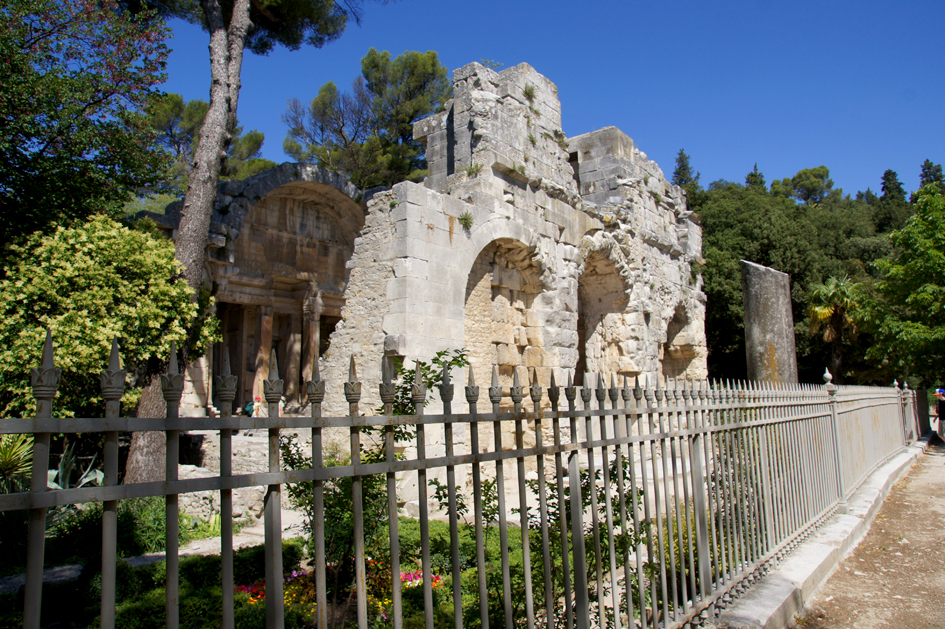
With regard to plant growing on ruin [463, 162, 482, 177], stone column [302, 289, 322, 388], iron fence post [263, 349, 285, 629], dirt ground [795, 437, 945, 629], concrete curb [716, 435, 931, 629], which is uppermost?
plant growing on ruin [463, 162, 482, 177]

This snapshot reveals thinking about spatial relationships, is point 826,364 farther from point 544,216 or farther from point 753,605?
point 753,605

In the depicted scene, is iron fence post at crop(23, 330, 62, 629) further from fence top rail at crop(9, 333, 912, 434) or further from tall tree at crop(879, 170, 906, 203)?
tall tree at crop(879, 170, 906, 203)

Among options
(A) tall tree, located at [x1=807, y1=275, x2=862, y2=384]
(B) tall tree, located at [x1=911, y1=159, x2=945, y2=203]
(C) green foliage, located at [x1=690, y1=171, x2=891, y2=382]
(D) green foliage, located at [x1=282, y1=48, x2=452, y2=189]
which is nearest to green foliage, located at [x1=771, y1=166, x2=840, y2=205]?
(B) tall tree, located at [x1=911, y1=159, x2=945, y2=203]

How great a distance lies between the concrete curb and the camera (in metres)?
3.64

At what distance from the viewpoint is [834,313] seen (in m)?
21.3

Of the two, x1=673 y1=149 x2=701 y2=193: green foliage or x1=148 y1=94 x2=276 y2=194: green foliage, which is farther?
x1=673 y1=149 x2=701 y2=193: green foliage

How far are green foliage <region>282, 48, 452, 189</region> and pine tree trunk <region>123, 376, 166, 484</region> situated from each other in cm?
1426

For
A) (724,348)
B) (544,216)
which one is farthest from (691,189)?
(544,216)

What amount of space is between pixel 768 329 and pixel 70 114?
35.2ft

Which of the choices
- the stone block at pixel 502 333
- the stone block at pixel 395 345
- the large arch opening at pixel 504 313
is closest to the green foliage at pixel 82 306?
the stone block at pixel 395 345

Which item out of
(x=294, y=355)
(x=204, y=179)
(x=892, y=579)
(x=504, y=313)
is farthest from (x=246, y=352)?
(x=892, y=579)

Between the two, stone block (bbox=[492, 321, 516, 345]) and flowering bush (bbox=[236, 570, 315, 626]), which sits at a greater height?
stone block (bbox=[492, 321, 516, 345])

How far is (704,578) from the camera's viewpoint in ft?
11.8

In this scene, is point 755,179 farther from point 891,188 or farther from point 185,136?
point 185,136
